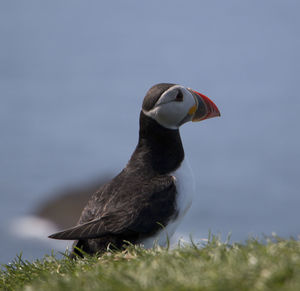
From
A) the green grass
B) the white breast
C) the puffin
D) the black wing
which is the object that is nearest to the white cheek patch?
the puffin

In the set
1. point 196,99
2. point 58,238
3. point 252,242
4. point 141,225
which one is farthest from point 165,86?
point 252,242

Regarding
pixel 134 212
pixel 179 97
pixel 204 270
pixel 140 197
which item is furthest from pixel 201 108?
pixel 204 270

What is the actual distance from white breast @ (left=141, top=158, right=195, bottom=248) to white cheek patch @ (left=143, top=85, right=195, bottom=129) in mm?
432

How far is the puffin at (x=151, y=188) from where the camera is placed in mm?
4562

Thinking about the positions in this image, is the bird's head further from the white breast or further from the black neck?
the white breast

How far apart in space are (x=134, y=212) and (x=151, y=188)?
295 millimetres

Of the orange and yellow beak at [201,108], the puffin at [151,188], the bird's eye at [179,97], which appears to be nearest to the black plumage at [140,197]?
the puffin at [151,188]

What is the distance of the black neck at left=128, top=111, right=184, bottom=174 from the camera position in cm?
509

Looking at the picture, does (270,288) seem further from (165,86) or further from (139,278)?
(165,86)

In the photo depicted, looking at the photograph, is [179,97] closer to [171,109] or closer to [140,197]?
[171,109]

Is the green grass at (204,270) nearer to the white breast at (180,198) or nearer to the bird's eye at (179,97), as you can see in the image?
the white breast at (180,198)

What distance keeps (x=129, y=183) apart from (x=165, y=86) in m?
1.01

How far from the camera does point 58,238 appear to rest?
14.3 feet

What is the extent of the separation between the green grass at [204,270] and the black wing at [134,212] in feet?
2.44
